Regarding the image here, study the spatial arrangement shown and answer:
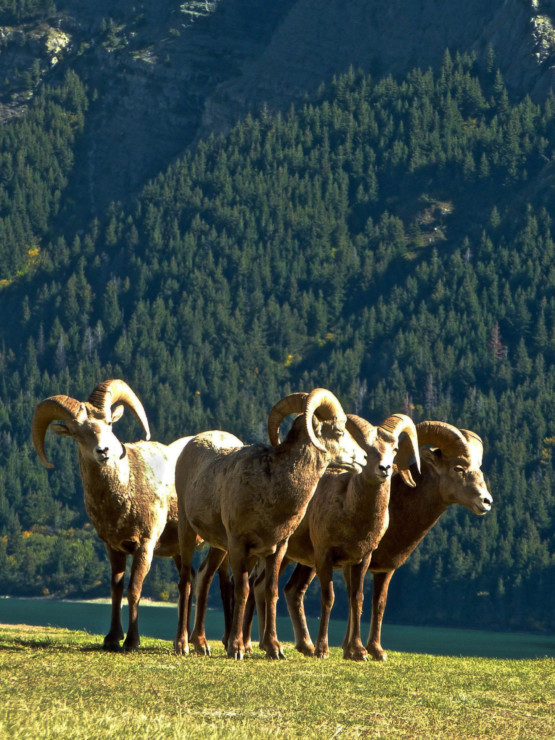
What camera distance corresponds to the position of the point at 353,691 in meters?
17.6

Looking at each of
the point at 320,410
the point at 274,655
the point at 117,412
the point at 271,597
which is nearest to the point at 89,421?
the point at 117,412

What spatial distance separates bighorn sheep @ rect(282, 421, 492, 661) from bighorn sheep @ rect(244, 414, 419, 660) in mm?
865

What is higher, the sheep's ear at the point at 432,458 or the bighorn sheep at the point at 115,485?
the sheep's ear at the point at 432,458

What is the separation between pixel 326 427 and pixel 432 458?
399cm

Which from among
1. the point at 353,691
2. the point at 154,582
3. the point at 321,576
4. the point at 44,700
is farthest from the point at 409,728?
the point at 154,582

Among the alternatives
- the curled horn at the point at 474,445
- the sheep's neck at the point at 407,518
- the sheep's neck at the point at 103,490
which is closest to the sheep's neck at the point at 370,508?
the sheep's neck at the point at 407,518

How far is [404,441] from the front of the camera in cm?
2517

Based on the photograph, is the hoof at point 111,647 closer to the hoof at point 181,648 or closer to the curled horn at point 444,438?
the hoof at point 181,648

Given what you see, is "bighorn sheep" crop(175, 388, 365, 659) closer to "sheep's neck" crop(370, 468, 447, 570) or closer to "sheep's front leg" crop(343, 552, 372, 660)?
"sheep's front leg" crop(343, 552, 372, 660)

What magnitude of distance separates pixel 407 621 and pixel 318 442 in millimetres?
167481

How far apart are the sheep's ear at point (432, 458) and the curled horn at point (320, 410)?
342 centimetres

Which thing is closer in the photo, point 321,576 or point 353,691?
point 353,691

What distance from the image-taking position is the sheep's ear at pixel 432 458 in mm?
25875

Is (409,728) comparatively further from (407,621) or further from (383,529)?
(407,621)
